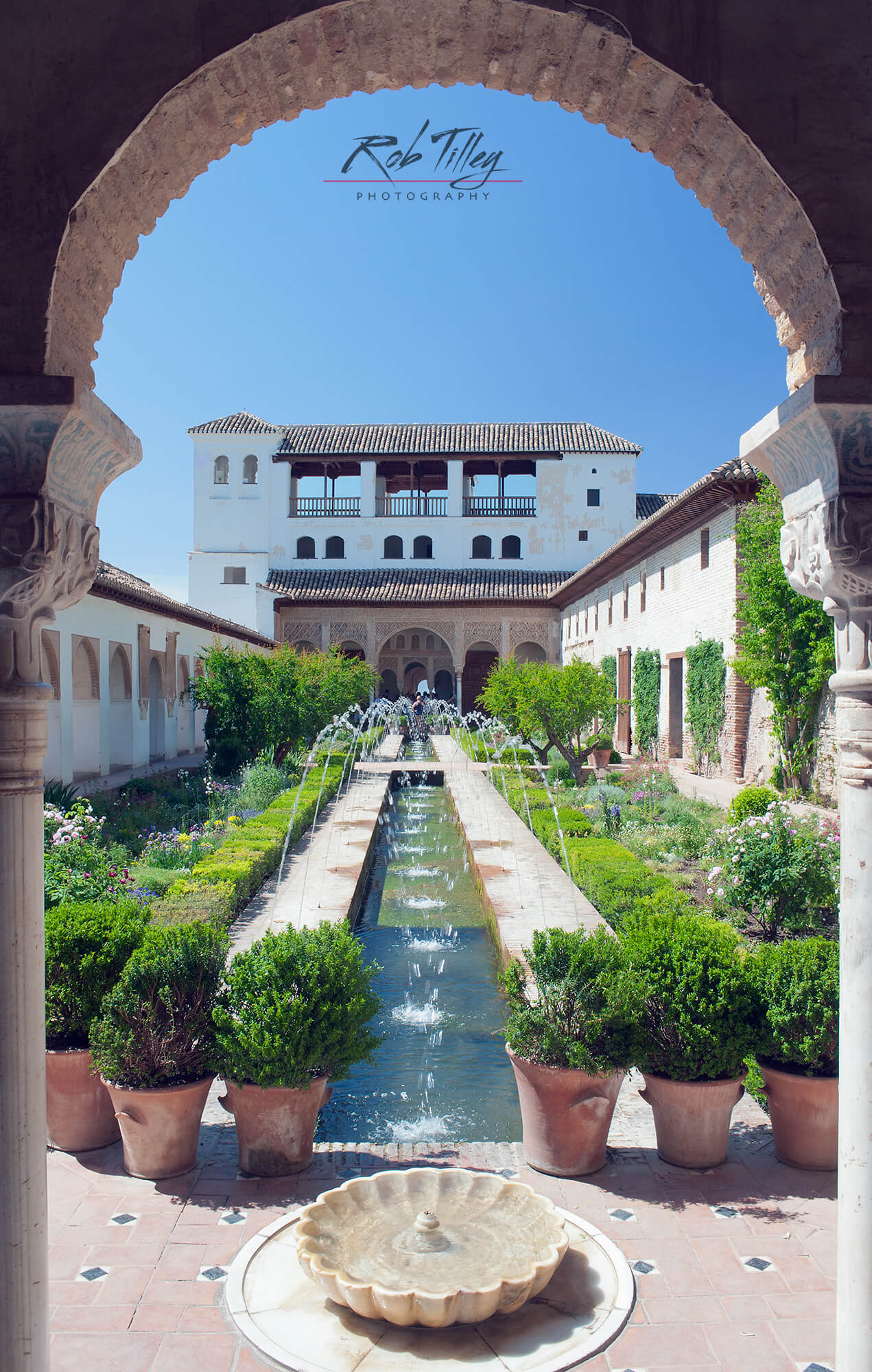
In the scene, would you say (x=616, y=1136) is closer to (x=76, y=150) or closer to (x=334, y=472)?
(x=76, y=150)

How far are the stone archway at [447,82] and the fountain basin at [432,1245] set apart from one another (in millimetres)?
2605

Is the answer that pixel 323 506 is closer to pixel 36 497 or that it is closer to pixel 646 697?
pixel 646 697

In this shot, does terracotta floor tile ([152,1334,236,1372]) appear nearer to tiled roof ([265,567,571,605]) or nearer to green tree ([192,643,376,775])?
green tree ([192,643,376,775])

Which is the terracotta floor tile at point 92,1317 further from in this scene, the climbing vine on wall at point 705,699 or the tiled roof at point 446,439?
the tiled roof at point 446,439

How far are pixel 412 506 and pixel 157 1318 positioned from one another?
35.1m

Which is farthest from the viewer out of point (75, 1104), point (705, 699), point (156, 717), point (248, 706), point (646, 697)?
point (156, 717)

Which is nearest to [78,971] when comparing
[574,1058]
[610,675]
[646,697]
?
[574,1058]

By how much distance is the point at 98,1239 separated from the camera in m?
3.17

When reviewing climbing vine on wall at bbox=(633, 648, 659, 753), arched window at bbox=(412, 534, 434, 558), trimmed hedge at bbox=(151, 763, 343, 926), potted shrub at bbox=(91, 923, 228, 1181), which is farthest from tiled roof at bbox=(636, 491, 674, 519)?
potted shrub at bbox=(91, 923, 228, 1181)

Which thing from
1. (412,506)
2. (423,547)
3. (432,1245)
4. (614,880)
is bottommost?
(432,1245)

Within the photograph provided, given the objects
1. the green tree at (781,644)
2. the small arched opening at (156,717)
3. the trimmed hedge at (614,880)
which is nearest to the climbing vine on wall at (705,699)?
the green tree at (781,644)

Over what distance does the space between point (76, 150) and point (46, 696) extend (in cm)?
134

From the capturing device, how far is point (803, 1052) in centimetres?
356

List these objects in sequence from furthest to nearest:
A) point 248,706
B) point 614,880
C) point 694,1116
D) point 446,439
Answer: point 446,439 < point 248,706 < point 614,880 < point 694,1116
